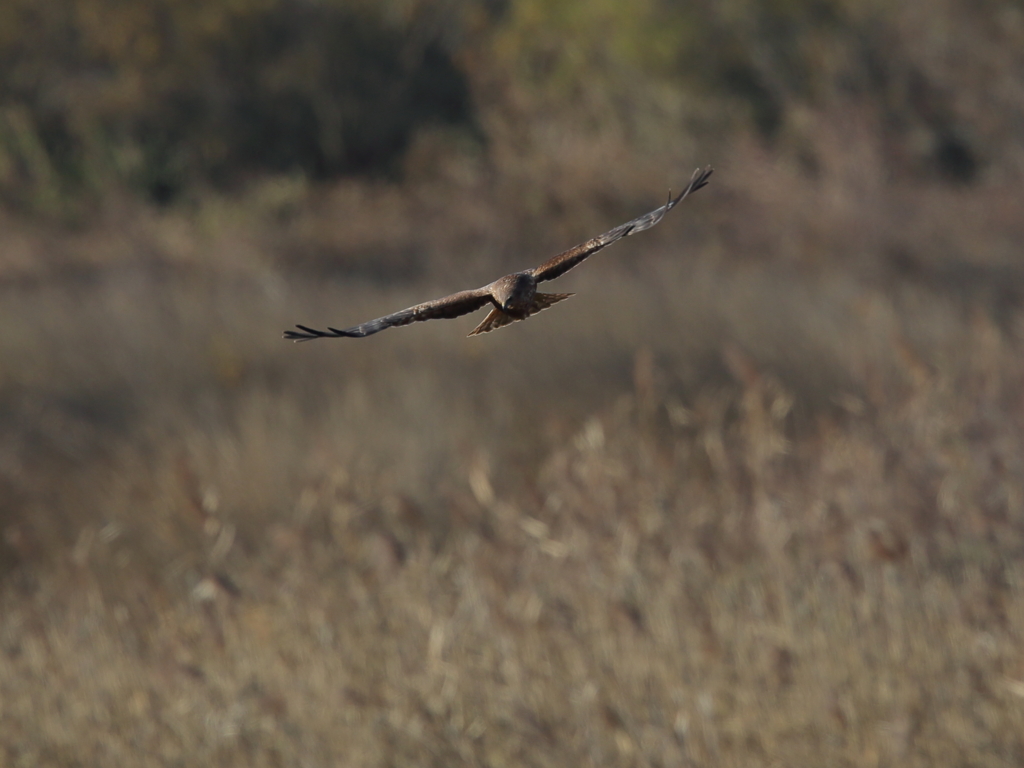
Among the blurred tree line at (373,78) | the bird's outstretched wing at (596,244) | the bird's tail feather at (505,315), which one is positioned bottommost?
the bird's tail feather at (505,315)

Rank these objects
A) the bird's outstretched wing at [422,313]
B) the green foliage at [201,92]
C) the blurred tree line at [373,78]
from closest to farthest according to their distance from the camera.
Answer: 1. the bird's outstretched wing at [422,313]
2. the blurred tree line at [373,78]
3. the green foliage at [201,92]

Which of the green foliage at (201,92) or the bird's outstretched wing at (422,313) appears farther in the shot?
the green foliage at (201,92)

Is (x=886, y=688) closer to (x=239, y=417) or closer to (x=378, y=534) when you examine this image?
(x=378, y=534)

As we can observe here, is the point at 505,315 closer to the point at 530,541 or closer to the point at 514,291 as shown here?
the point at 514,291

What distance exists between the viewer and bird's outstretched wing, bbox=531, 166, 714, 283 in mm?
847

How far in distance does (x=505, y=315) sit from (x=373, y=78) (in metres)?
24.4

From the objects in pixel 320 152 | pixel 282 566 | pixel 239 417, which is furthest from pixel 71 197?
pixel 282 566

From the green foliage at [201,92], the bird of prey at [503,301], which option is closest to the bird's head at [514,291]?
the bird of prey at [503,301]

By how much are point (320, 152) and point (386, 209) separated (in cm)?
501

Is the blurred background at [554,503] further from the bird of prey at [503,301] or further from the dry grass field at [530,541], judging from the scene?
the bird of prey at [503,301]

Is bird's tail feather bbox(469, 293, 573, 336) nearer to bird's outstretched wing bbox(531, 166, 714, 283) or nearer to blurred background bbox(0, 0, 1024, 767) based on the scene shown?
bird's outstretched wing bbox(531, 166, 714, 283)

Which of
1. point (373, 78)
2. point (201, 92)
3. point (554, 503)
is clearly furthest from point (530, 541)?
point (201, 92)

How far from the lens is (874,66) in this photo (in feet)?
61.1

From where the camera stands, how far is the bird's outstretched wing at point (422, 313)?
31.6 inches
